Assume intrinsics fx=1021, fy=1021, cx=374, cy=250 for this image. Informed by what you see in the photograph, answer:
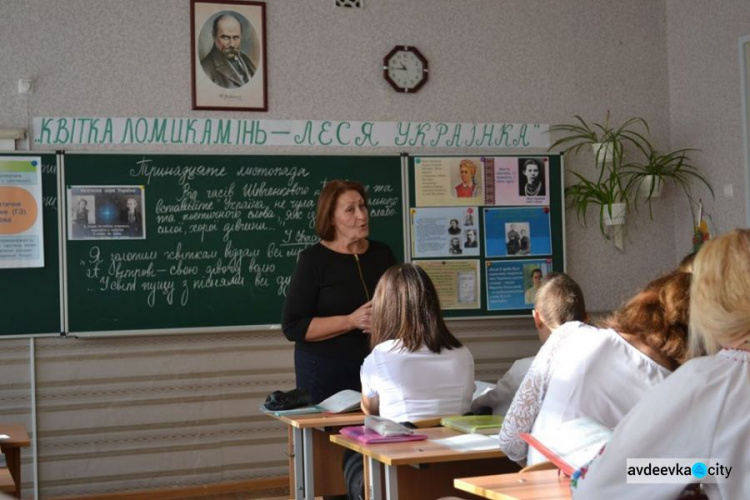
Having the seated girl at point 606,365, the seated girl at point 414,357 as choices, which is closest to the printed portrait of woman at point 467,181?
the seated girl at point 414,357

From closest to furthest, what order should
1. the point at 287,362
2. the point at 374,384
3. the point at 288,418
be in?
1. the point at 374,384
2. the point at 288,418
3. the point at 287,362

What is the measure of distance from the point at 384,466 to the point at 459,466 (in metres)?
0.26

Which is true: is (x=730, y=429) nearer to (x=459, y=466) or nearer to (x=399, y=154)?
(x=459, y=466)

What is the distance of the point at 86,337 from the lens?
550cm

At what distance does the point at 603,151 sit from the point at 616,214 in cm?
40

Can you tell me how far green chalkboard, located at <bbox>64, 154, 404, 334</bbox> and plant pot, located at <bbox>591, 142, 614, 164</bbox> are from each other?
1.35m

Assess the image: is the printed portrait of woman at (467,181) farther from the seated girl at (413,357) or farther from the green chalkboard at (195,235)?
the seated girl at (413,357)

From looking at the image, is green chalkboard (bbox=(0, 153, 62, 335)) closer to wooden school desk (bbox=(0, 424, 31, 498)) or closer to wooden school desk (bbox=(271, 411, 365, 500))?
wooden school desk (bbox=(0, 424, 31, 498))

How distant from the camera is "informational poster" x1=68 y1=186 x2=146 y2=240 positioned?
18.0ft

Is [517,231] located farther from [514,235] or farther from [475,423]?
[475,423]

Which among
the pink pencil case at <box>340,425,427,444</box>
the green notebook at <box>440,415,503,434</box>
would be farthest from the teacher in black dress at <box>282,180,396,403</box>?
Answer: the pink pencil case at <box>340,425,427,444</box>

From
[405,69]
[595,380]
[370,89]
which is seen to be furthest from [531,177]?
[595,380]

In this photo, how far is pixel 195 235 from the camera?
5.71 meters

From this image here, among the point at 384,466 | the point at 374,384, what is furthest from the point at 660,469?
the point at 374,384
